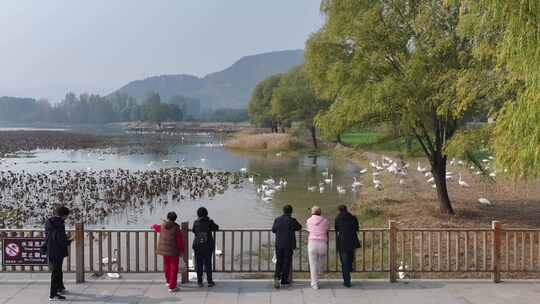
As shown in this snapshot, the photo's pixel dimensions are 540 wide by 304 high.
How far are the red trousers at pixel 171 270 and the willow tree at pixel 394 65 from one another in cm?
1014

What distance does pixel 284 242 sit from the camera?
10461 mm

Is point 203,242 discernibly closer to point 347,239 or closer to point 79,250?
point 79,250

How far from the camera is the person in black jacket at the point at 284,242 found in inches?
412

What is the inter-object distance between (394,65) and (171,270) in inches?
507

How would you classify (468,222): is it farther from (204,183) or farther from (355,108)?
(204,183)

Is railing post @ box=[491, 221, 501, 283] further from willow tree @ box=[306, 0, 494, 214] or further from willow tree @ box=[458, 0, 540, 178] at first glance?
willow tree @ box=[306, 0, 494, 214]

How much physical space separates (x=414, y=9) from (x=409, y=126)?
429cm

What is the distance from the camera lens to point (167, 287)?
1055cm

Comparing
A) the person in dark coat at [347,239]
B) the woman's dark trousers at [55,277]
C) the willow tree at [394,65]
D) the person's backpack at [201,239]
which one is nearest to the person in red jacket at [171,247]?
the person's backpack at [201,239]

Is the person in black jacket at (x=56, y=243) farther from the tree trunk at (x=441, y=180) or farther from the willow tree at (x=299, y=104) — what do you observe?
the willow tree at (x=299, y=104)

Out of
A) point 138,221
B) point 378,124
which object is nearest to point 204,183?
point 138,221

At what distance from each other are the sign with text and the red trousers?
8.45ft

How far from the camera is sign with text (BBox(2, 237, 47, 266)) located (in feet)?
35.6

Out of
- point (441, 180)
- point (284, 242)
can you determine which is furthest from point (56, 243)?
point (441, 180)
